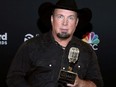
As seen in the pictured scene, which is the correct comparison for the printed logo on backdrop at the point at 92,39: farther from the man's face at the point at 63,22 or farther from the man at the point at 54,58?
the man's face at the point at 63,22

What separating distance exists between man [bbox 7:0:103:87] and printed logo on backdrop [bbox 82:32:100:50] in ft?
0.76

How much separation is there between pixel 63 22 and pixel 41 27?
0.40 meters

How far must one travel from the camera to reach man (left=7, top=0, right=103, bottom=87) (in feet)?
7.23

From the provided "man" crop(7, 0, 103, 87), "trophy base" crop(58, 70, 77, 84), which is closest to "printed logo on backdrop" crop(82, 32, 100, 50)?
"man" crop(7, 0, 103, 87)

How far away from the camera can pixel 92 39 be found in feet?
8.58

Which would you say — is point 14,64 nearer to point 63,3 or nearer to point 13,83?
point 13,83

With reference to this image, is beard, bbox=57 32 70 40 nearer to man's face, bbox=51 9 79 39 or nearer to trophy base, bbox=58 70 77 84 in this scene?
man's face, bbox=51 9 79 39

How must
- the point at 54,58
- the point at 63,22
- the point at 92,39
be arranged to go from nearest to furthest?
the point at 63,22 < the point at 54,58 < the point at 92,39

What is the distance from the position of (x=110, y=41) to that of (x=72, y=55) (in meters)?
0.79

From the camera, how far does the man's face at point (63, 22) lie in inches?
86.4

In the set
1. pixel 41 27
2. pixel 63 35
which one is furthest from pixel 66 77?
pixel 41 27

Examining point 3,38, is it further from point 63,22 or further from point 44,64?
point 63,22

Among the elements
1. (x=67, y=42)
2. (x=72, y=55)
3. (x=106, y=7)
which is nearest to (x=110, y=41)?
(x=106, y=7)


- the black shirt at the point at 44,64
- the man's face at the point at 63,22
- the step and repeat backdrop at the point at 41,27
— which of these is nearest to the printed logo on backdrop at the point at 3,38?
the step and repeat backdrop at the point at 41,27
